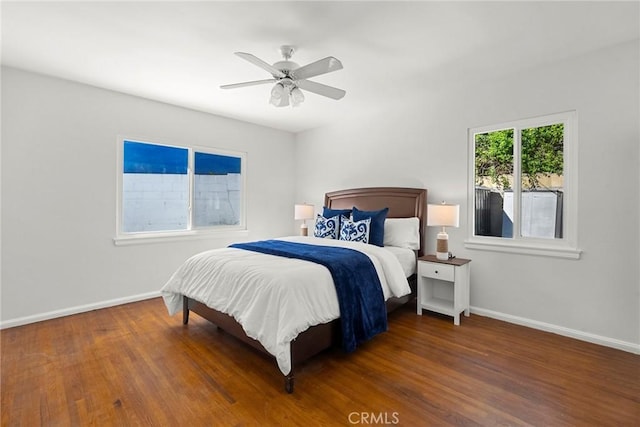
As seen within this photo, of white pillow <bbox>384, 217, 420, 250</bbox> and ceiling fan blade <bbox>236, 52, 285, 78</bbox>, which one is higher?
ceiling fan blade <bbox>236, 52, 285, 78</bbox>

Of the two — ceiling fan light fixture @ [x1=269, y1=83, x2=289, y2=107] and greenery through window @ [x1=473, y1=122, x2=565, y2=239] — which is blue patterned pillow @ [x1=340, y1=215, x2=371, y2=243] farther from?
ceiling fan light fixture @ [x1=269, y1=83, x2=289, y2=107]

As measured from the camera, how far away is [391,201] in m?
4.05

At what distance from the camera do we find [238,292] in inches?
89.7

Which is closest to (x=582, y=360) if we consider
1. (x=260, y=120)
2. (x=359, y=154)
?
(x=359, y=154)

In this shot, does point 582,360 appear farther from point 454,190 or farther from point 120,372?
point 120,372

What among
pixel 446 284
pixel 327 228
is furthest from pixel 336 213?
pixel 446 284

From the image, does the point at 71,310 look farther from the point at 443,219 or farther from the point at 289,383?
the point at 443,219

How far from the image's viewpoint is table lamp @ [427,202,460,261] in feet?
10.5

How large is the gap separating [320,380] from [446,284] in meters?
2.14

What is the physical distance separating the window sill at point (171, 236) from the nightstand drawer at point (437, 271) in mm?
2881

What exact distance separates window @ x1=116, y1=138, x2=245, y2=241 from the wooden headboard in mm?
1764

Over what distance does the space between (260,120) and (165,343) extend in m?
3.47

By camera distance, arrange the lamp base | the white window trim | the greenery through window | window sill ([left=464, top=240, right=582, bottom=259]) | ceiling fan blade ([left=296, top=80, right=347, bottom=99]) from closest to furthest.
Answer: ceiling fan blade ([left=296, top=80, right=347, bottom=99]) → window sill ([left=464, top=240, right=582, bottom=259]) → the greenery through window → the lamp base → the white window trim

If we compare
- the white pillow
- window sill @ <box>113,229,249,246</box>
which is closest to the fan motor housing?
the white pillow
